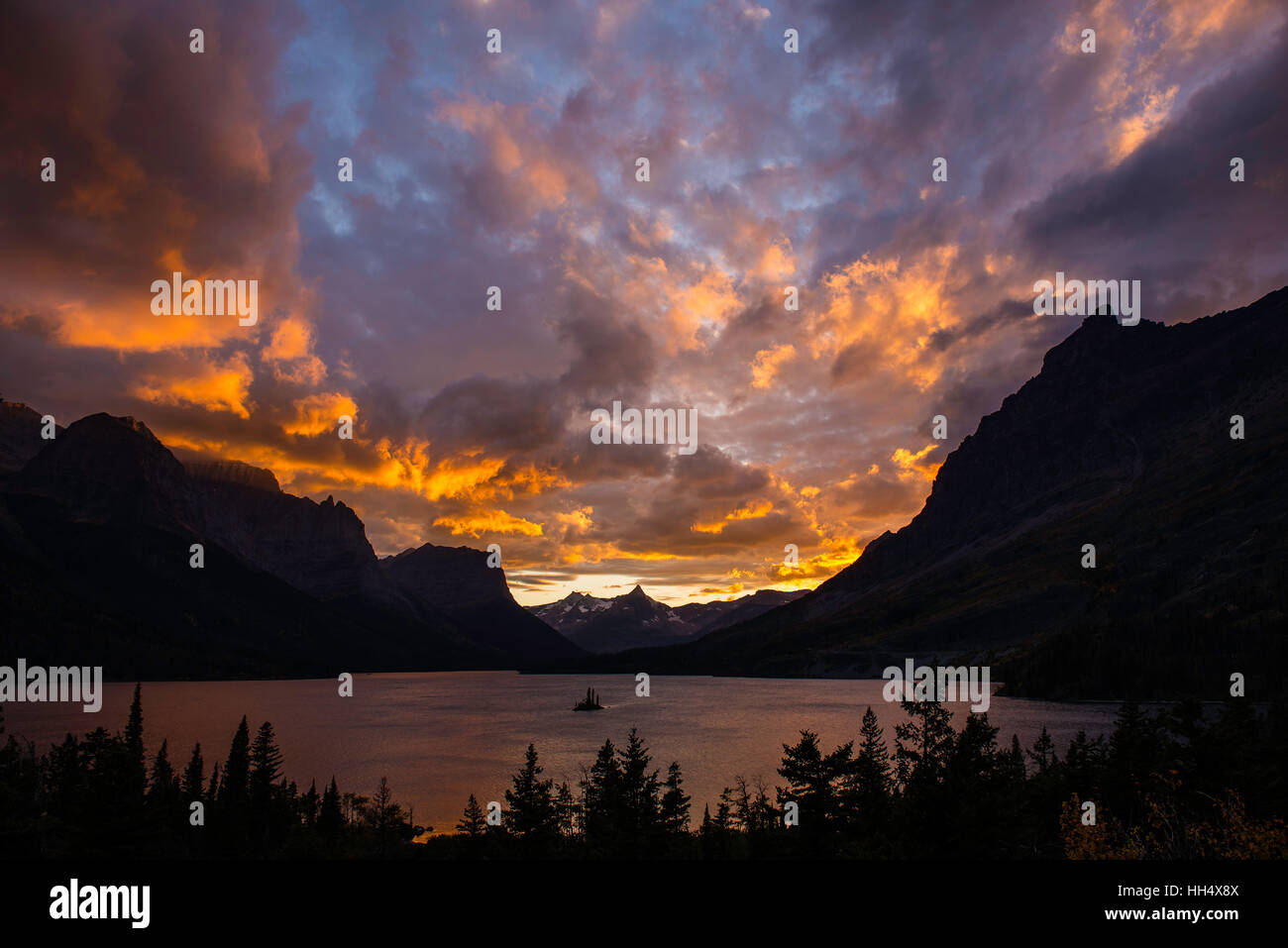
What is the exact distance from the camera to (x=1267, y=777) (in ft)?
144

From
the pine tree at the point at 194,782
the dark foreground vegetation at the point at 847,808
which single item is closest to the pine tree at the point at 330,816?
the dark foreground vegetation at the point at 847,808

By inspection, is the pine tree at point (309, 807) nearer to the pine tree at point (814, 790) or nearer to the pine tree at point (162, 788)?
the pine tree at point (162, 788)

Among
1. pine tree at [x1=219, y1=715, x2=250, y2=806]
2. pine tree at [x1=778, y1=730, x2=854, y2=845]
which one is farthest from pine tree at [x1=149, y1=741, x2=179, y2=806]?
pine tree at [x1=778, y1=730, x2=854, y2=845]

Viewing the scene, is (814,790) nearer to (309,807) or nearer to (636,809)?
(636,809)

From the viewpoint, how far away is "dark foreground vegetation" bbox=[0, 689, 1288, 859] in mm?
36500

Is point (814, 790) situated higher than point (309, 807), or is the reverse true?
point (814, 790)

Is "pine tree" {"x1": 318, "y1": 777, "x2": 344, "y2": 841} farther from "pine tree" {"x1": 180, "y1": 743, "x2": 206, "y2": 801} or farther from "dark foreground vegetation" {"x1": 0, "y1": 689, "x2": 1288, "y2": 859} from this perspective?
"pine tree" {"x1": 180, "y1": 743, "x2": 206, "y2": 801}

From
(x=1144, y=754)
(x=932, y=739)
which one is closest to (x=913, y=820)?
(x=932, y=739)

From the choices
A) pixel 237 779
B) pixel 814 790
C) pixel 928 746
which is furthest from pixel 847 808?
pixel 237 779

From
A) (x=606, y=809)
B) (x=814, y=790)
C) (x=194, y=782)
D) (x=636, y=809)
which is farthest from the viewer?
(x=194, y=782)

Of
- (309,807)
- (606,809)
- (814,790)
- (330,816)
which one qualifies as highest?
(814,790)

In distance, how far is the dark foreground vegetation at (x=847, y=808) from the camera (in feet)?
120

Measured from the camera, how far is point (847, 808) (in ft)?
189

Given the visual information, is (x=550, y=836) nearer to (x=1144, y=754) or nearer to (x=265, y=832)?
(x=1144, y=754)
